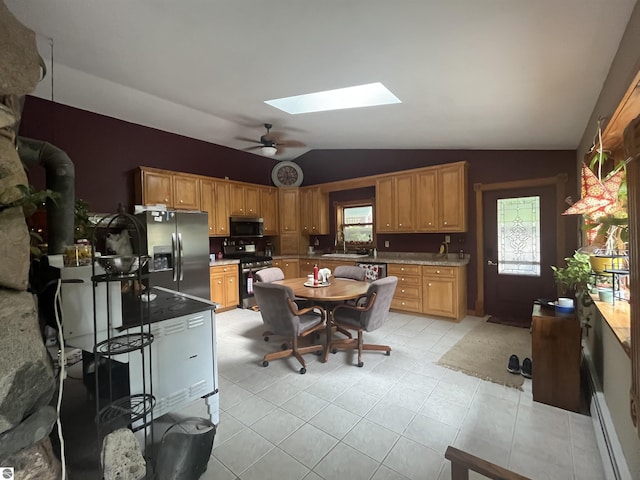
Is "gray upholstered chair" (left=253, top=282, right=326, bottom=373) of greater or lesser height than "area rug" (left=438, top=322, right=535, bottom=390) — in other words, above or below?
above

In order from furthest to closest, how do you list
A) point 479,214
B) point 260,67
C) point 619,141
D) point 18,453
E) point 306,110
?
point 479,214 < point 306,110 < point 260,67 < point 619,141 < point 18,453

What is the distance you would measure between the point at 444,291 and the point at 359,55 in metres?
3.38

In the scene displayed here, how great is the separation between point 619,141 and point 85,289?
138 inches

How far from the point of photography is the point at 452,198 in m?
4.45

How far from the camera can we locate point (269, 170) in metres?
6.42

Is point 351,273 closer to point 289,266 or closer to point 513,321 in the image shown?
point 289,266

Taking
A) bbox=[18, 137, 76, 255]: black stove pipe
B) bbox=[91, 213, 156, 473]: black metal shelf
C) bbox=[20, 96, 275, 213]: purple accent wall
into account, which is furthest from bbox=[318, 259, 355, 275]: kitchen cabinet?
bbox=[18, 137, 76, 255]: black stove pipe

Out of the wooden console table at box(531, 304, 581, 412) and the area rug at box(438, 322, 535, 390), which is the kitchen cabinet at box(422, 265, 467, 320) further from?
the wooden console table at box(531, 304, 581, 412)

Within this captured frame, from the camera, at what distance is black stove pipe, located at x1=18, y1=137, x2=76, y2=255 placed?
163 cm

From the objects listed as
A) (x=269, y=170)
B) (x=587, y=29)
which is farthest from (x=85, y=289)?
(x=269, y=170)

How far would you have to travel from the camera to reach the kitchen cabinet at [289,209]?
20.5 ft

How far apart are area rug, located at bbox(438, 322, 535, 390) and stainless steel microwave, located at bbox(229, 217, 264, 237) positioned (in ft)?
12.8

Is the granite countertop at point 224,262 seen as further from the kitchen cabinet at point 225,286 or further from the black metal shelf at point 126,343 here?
the black metal shelf at point 126,343

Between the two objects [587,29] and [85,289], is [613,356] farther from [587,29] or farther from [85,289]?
[85,289]
